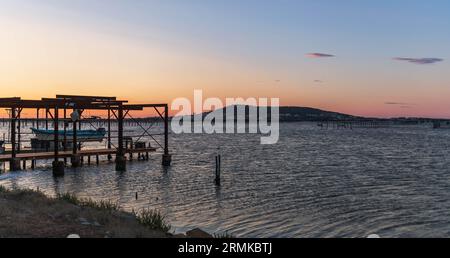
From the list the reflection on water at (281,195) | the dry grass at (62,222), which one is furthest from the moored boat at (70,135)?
the dry grass at (62,222)

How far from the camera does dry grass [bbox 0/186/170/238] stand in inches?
445

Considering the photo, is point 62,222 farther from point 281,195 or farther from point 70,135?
point 70,135

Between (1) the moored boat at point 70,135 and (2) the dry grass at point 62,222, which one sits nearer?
(2) the dry grass at point 62,222

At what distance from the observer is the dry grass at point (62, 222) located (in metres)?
11.3

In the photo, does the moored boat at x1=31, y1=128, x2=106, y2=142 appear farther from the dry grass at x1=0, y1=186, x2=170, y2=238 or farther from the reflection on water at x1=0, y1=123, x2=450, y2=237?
the dry grass at x1=0, y1=186, x2=170, y2=238

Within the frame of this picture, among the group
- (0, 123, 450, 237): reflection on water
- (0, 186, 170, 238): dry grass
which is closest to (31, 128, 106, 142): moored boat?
(0, 123, 450, 237): reflection on water

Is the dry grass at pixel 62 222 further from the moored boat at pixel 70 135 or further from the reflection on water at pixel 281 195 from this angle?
the moored boat at pixel 70 135
